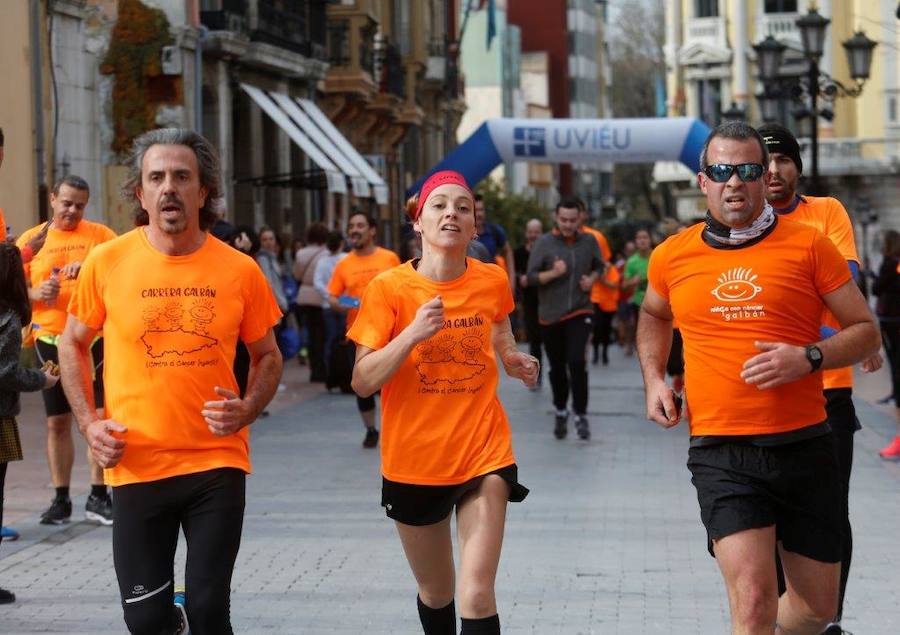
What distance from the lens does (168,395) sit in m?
5.39

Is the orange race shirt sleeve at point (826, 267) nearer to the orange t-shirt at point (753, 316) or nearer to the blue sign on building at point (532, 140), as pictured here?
the orange t-shirt at point (753, 316)

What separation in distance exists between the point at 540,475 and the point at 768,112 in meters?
17.8

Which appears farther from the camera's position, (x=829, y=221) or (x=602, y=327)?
(x=602, y=327)

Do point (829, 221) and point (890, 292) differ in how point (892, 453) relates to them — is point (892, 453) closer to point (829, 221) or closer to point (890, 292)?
point (890, 292)

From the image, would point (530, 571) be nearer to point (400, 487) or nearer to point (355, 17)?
point (400, 487)

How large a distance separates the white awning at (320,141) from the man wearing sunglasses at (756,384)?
80.9 ft

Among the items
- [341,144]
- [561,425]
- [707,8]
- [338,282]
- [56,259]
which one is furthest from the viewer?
[707,8]

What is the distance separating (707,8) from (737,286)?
7457 cm

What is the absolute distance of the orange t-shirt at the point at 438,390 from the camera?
19.1 ft

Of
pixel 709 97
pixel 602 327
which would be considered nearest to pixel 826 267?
pixel 602 327

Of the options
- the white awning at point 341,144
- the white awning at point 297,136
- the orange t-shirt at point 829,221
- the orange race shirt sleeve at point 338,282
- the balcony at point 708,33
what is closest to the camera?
the orange t-shirt at point 829,221

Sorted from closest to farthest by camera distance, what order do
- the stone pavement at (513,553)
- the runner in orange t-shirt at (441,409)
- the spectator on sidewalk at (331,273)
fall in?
the runner in orange t-shirt at (441,409) < the stone pavement at (513,553) < the spectator on sidewalk at (331,273)

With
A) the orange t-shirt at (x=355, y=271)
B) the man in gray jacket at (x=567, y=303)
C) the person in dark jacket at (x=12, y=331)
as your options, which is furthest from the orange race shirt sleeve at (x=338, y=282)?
the person in dark jacket at (x=12, y=331)

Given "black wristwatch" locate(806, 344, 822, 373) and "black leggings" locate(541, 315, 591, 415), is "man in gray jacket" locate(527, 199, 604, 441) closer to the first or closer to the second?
"black leggings" locate(541, 315, 591, 415)
